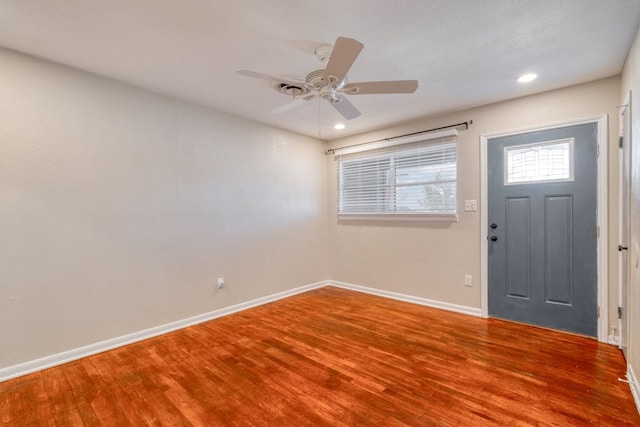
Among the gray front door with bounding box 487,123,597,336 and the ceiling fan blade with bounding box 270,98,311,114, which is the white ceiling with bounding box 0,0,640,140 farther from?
the gray front door with bounding box 487,123,597,336

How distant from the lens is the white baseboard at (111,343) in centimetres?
222

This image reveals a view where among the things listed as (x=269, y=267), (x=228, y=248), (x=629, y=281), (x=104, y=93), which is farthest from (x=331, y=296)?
(x=104, y=93)

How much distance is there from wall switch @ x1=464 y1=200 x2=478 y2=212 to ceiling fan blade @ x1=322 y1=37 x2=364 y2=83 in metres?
2.29

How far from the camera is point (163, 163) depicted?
3.03 m

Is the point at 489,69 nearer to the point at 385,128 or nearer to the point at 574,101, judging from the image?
the point at 574,101

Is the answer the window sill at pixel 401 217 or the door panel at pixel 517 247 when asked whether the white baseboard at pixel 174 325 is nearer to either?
the door panel at pixel 517 247

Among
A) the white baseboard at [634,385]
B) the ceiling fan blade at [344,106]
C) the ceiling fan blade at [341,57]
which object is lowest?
the white baseboard at [634,385]

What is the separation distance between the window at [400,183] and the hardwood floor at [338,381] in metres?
1.50

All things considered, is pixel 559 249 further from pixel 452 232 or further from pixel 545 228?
pixel 452 232

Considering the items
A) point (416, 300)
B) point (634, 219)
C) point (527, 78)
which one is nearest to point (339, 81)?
point (527, 78)

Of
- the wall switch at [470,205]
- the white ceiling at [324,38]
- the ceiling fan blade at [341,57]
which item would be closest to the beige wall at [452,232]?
the wall switch at [470,205]

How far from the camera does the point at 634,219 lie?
2.03m

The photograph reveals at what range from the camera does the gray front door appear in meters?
2.74

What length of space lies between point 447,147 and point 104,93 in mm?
3634
